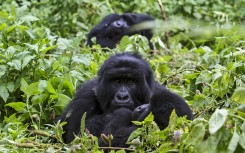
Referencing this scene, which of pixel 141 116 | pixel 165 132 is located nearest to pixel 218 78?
pixel 141 116

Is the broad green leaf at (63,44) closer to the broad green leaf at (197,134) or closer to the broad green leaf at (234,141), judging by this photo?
the broad green leaf at (197,134)

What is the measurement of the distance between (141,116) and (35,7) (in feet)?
19.3

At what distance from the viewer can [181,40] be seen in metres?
10.1

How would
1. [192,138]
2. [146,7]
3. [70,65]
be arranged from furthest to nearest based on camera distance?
[146,7] < [70,65] < [192,138]

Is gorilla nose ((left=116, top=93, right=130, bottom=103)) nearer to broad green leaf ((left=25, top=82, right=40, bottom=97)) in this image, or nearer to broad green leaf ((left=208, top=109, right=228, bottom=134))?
broad green leaf ((left=25, top=82, right=40, bottom=97))

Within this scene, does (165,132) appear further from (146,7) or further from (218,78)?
(146,7)

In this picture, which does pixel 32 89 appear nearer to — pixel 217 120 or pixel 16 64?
pixel 16 64

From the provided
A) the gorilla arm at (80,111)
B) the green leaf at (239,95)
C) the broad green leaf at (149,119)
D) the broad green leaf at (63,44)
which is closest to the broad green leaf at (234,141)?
the green leaf at (239,95)

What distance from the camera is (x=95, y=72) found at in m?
6.51

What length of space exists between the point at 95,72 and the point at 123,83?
95cm

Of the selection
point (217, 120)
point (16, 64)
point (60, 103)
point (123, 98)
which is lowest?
point (60, 103)

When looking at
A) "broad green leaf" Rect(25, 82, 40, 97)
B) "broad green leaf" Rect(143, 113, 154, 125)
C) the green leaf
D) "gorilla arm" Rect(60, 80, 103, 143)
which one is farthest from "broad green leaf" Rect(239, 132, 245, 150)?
"broad green leaf" Rect(25, 82, 40, 97)

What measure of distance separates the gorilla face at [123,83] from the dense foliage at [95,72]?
407mm

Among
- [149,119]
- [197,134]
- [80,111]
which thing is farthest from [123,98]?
[197,134]
